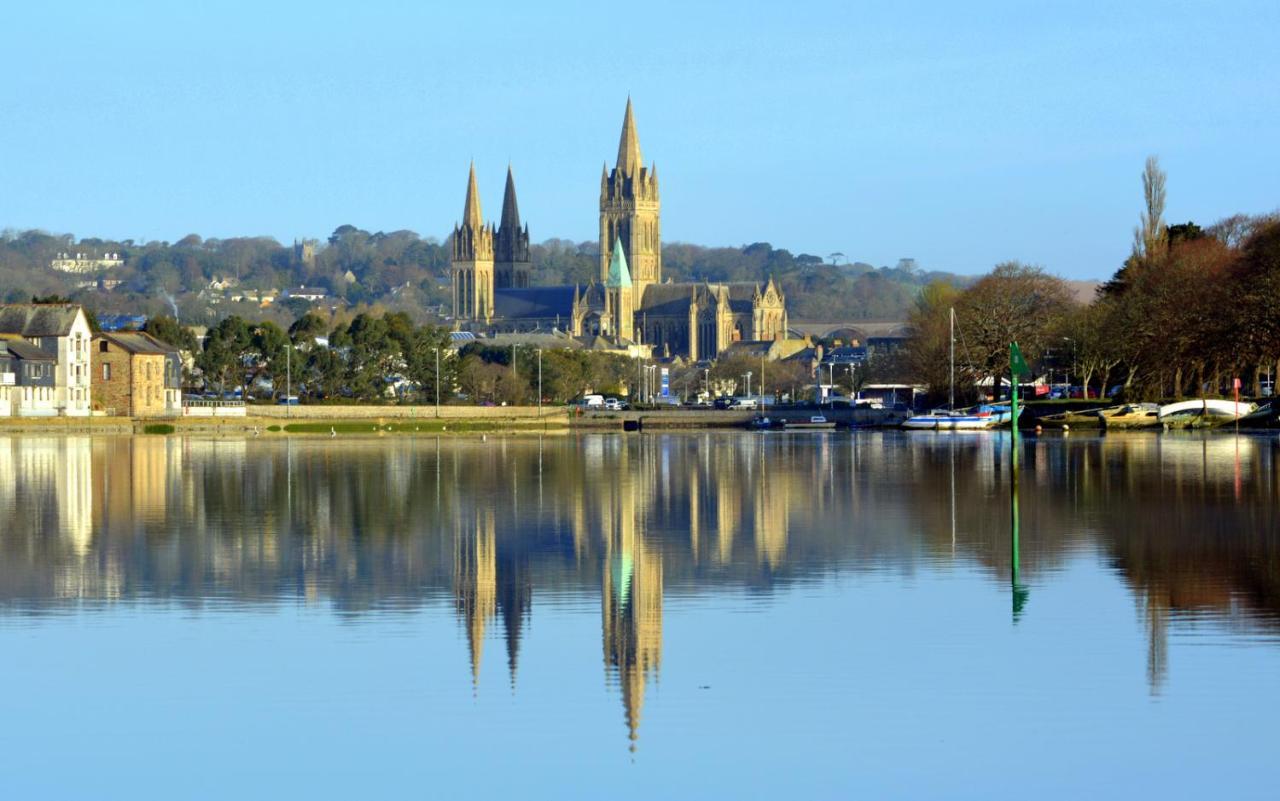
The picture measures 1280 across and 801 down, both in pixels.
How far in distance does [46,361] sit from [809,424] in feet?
145

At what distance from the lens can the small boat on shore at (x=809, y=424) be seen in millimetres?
110375

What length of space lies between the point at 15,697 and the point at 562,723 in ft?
15.7

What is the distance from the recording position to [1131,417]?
289 feet

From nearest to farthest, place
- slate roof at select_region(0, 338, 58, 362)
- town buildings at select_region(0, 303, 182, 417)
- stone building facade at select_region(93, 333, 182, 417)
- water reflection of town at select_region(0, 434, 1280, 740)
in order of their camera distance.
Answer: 1. water reflection of town at select_region(0, 434, 1280, 740)
2. slate roof at select_region(0, 338, 58, 362)
3. town buildings at select_region(0, 303, 182, 417)
4. stone building facade at select_region(93, 333, 182, 417)

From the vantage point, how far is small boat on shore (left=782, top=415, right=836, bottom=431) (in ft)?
362

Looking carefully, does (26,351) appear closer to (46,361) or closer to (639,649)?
(46,361)

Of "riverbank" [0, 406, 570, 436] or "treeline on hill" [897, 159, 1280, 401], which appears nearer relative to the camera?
"treeline on hill" [897, 159, 1280, 401]

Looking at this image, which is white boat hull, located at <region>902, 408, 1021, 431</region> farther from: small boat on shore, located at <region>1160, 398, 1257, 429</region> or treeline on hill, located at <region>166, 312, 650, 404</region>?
treeline on hill, located at <region>166, 312, 650, 404</region>

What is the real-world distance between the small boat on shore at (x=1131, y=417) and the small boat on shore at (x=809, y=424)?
24.1 m

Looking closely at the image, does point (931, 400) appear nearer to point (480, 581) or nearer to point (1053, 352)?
point (1053, 352)

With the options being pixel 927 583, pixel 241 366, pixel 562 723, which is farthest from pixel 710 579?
pixel 241 366

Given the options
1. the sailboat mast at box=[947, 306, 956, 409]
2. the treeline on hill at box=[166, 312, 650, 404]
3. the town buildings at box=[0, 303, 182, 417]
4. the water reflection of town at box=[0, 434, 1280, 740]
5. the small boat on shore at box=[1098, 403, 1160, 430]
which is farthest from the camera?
the treeline on hill at box=[166, 312, 650, 404]

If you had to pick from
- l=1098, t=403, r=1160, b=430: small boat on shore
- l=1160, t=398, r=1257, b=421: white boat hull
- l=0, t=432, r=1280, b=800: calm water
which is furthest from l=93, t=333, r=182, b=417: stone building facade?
l=0, t=432, r=1280, b=800: calm water

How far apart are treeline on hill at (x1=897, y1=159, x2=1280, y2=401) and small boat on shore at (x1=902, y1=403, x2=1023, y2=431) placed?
5.97m
